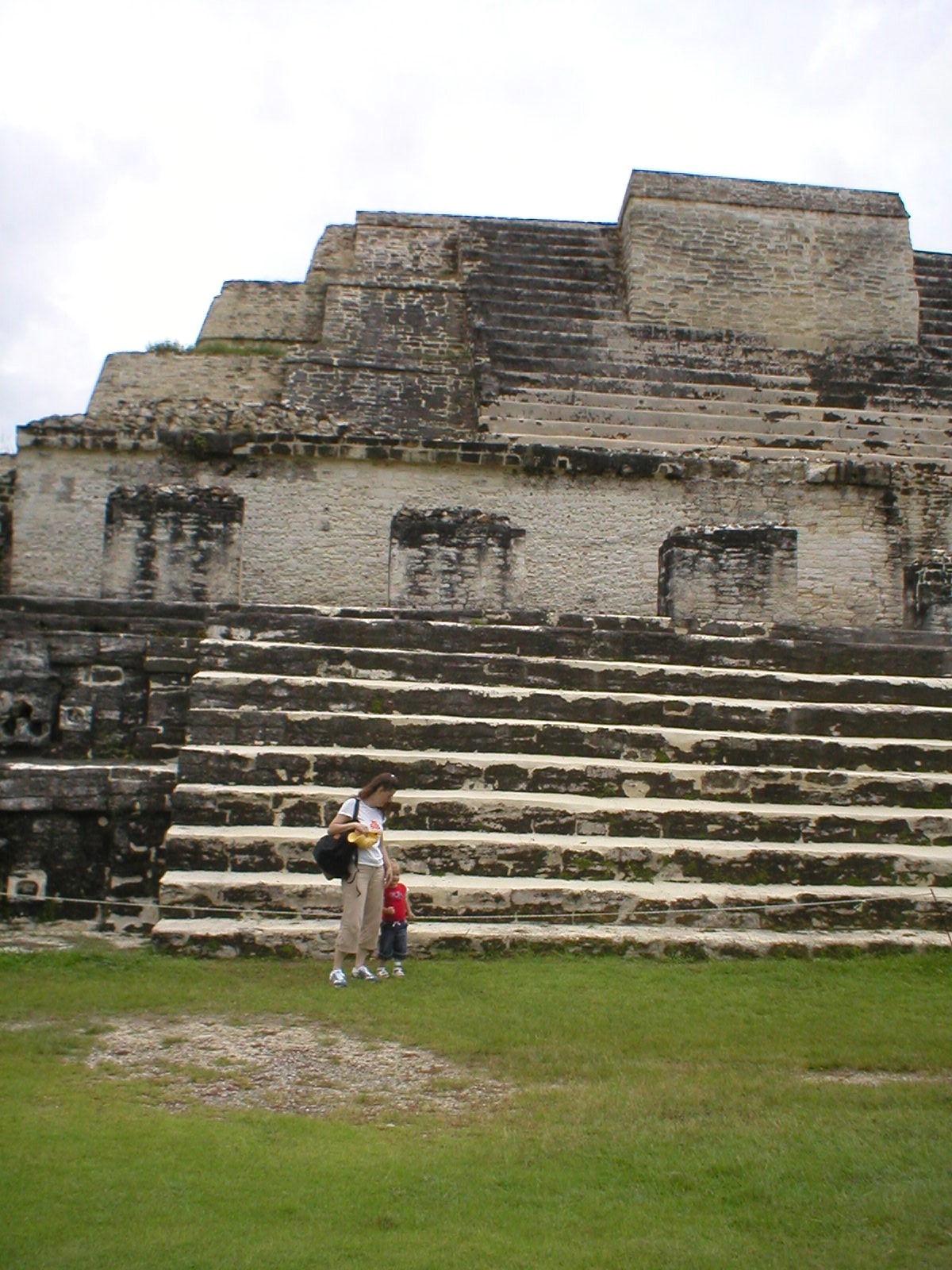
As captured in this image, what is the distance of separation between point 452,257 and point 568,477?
8238mm

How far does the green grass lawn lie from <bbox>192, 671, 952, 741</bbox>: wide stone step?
203cm

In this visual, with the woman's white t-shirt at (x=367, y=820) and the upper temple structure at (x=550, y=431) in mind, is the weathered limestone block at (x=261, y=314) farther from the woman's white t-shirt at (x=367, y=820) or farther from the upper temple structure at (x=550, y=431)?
the woman's white t-shirt at (x=367, y=820)

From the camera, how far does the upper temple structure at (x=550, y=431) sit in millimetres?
9117

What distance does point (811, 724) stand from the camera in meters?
7.06

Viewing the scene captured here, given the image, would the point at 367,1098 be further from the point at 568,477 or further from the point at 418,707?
the point at 568,477

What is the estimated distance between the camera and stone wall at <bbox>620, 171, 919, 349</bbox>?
16844mm

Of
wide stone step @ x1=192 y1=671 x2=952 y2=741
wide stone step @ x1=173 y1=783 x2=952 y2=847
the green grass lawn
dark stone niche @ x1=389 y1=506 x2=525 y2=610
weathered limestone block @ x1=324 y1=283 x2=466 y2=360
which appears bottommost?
the green grass lawn

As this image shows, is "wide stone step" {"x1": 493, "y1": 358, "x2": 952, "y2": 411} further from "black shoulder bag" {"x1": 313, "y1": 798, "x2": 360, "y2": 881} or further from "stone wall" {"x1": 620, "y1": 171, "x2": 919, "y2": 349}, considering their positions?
"black shoulder bag" {"x1": 313, "y1": 798, "x2": 360, "y2": 881}

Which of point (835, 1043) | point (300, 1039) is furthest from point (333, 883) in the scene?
point (835, 1043)

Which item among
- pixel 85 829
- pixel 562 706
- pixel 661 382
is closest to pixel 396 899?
pixel 85 829

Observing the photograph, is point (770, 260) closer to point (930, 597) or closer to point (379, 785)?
point (930, 597)

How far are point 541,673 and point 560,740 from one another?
2.47 feet

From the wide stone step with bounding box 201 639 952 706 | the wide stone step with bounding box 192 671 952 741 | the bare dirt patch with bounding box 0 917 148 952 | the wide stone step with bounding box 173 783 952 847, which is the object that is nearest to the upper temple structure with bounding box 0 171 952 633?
the wide stone step with bounding box 201 639 952 706

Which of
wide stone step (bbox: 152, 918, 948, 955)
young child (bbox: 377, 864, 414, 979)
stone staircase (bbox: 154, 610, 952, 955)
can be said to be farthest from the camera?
stone staircase (bbox: 154, 610, 952, 955)
